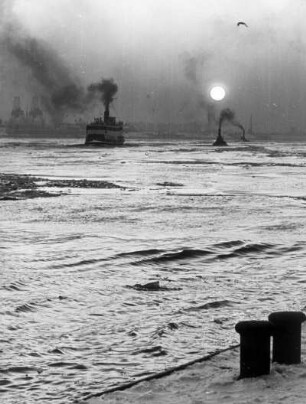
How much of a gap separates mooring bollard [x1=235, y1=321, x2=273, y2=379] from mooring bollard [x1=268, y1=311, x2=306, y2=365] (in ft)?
0.50

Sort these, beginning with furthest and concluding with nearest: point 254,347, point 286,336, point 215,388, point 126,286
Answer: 1. point 126,286
2. point 286,336
3. point 254,347
4. point 215,388

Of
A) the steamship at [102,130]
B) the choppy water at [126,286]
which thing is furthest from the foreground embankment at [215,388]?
the steamship at [102,130]

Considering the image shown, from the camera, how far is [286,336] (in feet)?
23.1

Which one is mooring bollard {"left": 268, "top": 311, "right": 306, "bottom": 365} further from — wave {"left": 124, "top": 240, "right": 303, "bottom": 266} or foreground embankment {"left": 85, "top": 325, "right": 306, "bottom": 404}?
wave {"left": 124, "top": 240, "right": 303, "bottom": 266}

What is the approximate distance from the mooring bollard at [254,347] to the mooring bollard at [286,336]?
153mm

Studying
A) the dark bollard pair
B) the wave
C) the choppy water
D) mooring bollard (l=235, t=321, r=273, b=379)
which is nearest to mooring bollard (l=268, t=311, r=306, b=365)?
the dark bollard pair

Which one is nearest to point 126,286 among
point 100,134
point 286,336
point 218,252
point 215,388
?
point 218,252

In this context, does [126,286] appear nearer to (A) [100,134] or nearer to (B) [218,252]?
(B) [218,252]

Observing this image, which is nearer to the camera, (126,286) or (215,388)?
(215,388)

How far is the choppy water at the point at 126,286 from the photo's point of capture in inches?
303

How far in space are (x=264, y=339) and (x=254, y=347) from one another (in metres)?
Answer: 0.13

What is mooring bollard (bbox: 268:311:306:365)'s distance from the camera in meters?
6.98

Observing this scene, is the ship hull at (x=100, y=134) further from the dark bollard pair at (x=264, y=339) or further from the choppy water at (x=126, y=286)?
the dark bollard pair at (x=264, y=339)

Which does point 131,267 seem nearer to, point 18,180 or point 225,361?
point 225,361
